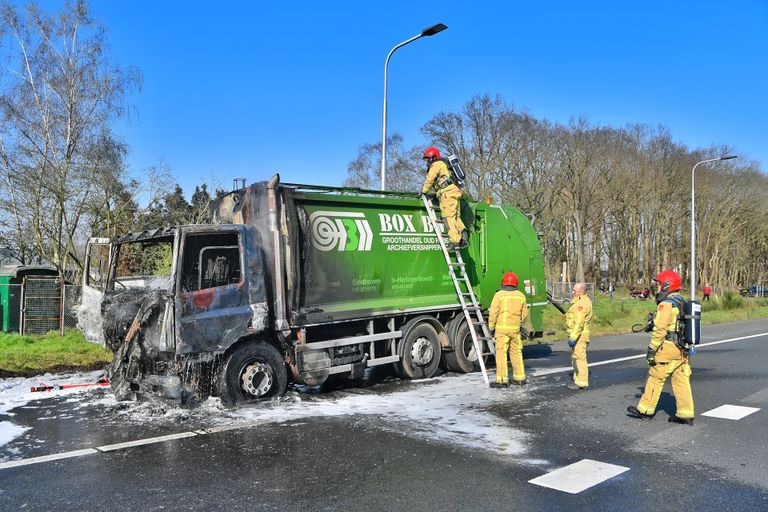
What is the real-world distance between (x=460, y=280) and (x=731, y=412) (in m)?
4.25

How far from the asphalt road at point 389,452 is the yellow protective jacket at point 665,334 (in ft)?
2.55

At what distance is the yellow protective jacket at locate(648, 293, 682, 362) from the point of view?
657cm

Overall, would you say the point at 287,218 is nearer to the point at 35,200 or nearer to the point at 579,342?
the point at 579,342

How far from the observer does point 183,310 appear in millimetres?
6980

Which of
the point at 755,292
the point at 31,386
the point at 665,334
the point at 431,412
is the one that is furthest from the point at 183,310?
the point at 755,292

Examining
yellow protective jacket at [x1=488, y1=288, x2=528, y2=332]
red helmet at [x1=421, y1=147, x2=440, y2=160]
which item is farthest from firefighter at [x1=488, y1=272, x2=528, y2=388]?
red helmet at [x1=421, y1=147, x2=440, y2=160]

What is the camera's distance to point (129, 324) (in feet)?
24.6

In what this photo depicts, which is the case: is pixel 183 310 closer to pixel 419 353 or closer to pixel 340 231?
pixel 340 231

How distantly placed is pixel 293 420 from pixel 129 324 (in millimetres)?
2399

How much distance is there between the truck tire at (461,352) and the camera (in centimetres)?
1009

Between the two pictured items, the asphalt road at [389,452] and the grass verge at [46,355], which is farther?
the grass verge at [46,355]

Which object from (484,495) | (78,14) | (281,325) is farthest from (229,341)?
(78,14)

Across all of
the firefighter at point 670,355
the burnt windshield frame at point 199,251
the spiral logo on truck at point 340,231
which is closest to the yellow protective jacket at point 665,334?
the firefighter at point 670,355

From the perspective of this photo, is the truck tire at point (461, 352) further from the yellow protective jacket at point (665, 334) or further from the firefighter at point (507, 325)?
the yellow protective jacket at point (665, 334)
